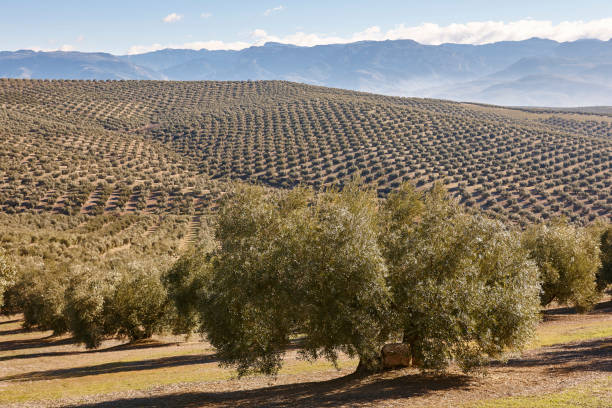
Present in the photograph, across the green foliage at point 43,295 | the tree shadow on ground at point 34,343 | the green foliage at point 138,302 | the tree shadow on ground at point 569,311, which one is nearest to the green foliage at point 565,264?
the tree shadow on ground at point 569,311

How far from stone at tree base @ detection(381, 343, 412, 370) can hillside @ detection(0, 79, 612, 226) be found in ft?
123

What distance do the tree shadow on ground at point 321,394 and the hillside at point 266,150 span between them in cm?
3949

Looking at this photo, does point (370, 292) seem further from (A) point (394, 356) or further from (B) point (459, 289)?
(A) point (394, 356)

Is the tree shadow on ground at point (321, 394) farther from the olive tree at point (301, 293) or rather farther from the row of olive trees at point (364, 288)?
the olive tree at point (301, 293)

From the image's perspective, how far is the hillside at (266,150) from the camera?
85812 millimetres

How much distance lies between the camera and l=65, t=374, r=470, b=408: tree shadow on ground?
19656mm

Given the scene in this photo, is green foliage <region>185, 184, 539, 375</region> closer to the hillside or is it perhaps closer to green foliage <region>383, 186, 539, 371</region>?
green foliage <region>383, 186, 539, 371</region>

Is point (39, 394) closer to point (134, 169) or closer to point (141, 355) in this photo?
point (141, 355)

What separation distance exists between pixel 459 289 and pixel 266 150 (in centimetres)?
10247

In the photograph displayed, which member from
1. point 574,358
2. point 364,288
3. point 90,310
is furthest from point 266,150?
point 364,288

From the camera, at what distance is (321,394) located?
2112 cm

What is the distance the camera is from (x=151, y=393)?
24250mm

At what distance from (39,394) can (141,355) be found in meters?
11.9

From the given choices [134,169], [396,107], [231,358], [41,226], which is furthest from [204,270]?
[396,107]
